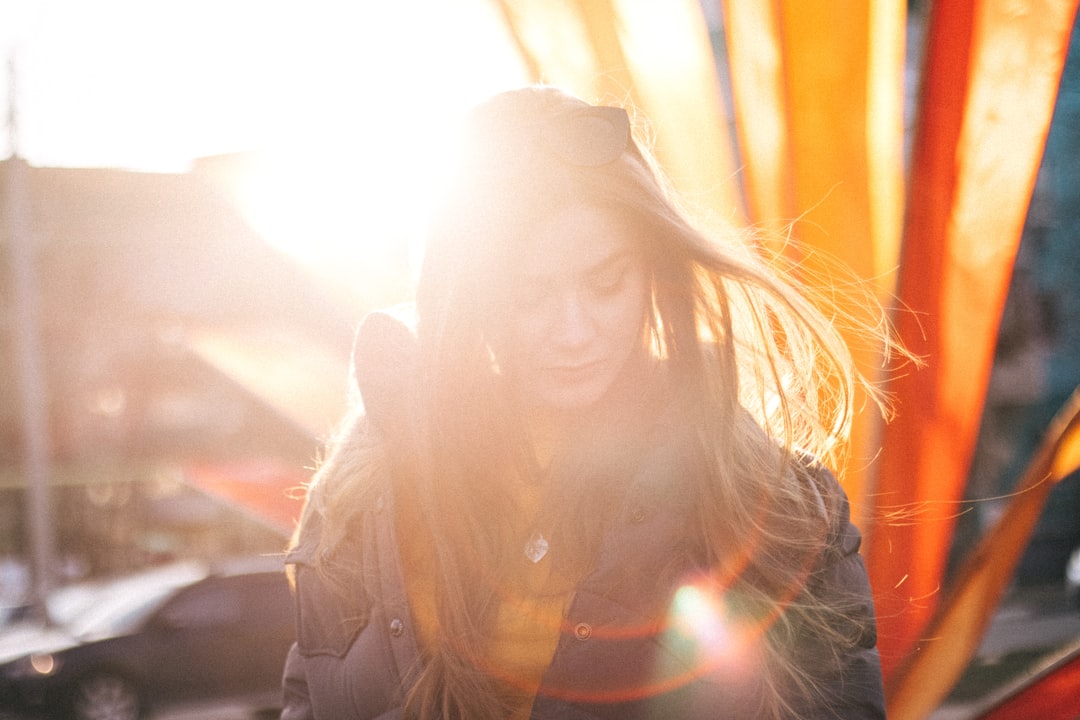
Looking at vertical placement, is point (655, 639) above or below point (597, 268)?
below

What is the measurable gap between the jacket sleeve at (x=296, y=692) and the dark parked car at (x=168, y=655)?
615cm

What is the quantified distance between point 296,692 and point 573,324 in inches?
39.2

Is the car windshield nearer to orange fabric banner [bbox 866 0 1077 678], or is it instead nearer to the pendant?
the pendant

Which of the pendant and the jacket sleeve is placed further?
the jacket sleeve

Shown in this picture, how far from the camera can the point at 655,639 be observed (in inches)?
63.4

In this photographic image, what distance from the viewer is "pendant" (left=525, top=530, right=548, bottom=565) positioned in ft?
5.95

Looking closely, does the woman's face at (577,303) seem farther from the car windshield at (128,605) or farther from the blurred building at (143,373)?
the blurred building at (143,373)

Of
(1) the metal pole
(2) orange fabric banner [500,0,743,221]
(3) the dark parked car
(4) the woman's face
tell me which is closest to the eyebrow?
(4) the woman's face

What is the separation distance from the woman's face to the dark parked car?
6725 mm

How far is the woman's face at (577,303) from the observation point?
174 centimetres

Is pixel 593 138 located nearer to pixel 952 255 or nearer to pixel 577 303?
pixel 577 303

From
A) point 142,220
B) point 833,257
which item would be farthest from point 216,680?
point 142,220

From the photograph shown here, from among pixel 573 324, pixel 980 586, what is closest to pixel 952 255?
pixel 980 586

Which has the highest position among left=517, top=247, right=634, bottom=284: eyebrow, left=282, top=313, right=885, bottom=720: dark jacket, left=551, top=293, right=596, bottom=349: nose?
left=517, top=247, right=634, bottom=284: eyebrow
